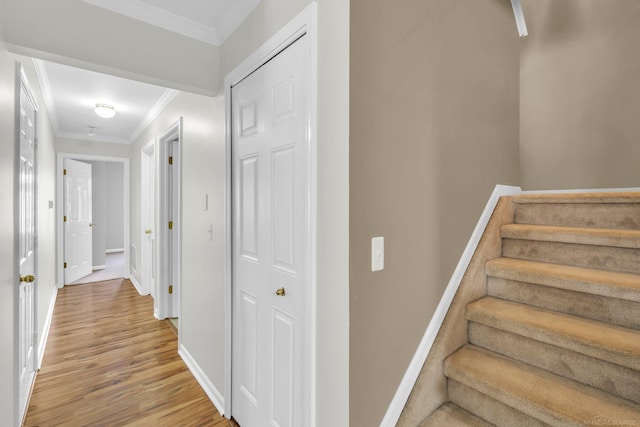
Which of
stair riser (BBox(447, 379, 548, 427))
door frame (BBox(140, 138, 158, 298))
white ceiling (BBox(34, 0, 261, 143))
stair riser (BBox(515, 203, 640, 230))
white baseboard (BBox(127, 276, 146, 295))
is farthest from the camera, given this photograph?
white baseboard (BBox(127, 276, 146, 295))

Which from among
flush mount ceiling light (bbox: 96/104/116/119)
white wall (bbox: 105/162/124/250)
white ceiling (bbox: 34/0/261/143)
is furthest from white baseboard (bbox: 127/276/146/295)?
white wall (bbox: 105/162/124/250)

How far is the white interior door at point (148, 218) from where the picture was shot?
410 cm

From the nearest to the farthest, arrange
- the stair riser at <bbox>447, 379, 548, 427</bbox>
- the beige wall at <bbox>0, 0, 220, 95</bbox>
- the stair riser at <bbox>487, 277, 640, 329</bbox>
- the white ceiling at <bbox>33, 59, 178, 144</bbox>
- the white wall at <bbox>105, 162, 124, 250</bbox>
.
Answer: the stair riser at <bbox>447, 379, 548, 427</bbox> < the stair riser at <bbox>487, 277, 640, 329</bbox> < the beige wall at <bbox>0, 0, 220, 95</bbox> < the white ceiling at <bbox>33, 59, 178, 144</bbox> < the white wall at <bbox>105, 162, 124, 250</bbox>

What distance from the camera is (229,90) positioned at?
1.91m

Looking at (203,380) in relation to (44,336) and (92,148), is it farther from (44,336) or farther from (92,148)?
(92,148)

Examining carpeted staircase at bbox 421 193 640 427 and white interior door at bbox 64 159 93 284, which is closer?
carpeted staircase at bbox 421 193 640 427

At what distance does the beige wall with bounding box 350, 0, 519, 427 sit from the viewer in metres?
1.07

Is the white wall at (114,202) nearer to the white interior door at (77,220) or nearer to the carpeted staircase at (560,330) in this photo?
the white interior door at (77,220)

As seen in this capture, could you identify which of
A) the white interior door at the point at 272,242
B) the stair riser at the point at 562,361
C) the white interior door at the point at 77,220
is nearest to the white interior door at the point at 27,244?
the white interior door at the point at 272,242

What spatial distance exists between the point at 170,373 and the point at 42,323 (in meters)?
1.60

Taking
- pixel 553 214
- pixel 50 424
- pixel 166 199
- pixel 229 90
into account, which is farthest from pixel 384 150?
pixel 166 199

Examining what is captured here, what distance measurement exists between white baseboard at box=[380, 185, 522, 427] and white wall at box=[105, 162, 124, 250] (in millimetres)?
8368

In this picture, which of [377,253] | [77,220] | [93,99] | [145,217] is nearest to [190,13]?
[377,253]

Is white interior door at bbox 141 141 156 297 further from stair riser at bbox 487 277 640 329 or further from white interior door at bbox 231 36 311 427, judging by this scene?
stair riser at bbox 487 277 640 329
